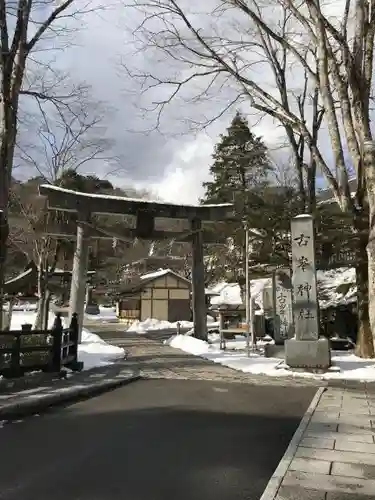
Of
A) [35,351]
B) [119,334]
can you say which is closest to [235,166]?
[119,334]

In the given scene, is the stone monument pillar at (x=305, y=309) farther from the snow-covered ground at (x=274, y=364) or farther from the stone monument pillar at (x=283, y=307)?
the stone monument pillar at (x=283, y=307)

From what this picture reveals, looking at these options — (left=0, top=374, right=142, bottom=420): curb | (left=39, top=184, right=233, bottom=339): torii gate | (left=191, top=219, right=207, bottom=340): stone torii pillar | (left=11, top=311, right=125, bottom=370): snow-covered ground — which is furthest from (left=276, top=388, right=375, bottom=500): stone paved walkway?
(left=191, top=219, right=207, bottom=340): stone torii pillar

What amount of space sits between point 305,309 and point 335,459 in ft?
25.1

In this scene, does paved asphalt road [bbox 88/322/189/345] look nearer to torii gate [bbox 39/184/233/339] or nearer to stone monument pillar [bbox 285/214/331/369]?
torii gate [bbox 39/184/233/339]

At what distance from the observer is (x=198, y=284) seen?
2044cm

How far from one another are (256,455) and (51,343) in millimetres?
6774

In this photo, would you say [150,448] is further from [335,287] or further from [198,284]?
[335,287]

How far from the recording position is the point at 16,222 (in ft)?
65.1

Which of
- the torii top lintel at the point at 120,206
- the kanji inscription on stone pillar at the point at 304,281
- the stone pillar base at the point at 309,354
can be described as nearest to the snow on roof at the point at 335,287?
the torii top lintel at the point at 120,206

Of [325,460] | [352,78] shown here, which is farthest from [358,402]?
[352,78]

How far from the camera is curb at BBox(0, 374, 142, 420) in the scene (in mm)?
7286

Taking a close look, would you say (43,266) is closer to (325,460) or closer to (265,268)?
(265,268)

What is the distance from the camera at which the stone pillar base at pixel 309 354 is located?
11938mm

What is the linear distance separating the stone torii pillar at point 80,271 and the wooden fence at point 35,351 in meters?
5.44
